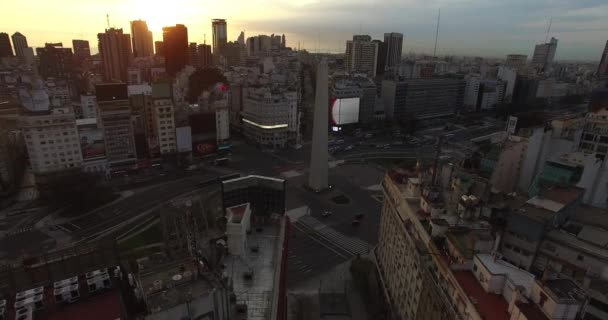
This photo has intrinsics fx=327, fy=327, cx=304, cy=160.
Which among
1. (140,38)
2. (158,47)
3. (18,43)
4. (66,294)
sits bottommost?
(66,294)

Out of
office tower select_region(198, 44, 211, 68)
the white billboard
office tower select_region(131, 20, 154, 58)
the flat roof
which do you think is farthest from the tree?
office tower select_region(131, 20, 154, 58)

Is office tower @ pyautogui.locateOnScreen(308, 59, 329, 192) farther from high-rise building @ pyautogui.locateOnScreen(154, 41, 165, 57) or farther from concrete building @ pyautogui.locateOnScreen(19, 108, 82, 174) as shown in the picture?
high-rise building @ pyautogui.locateOnScreen(154, 41, 165, 57)

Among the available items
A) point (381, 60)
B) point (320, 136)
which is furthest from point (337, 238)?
point (381, 60)

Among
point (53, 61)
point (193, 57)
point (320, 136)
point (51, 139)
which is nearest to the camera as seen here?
point (51, 139)

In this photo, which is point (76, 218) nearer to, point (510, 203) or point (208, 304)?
point (208, 304)

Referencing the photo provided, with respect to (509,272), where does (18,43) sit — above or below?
above

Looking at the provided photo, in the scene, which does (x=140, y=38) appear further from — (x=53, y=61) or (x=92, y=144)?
(x=92, y=144)

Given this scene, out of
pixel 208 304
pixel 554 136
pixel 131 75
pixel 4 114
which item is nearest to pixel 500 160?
pixel 554 136
